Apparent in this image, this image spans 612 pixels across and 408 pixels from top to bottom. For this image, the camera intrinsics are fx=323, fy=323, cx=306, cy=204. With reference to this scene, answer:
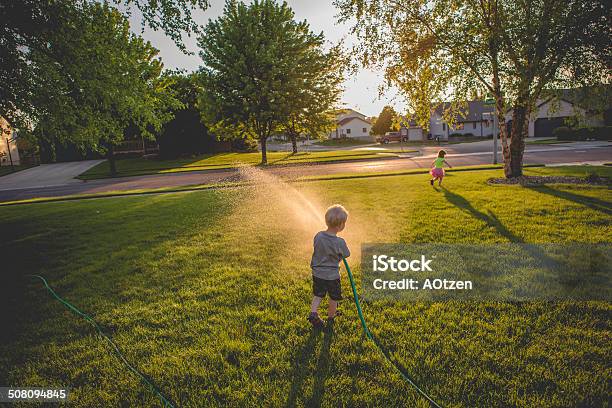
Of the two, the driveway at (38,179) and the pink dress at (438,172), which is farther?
the driveway at (38,179)

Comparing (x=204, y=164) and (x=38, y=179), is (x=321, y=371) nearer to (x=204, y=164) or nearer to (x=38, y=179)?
(x=204, y=164)

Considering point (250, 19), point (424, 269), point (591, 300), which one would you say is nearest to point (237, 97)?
point (250, 19)

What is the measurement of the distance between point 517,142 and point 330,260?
1169cm

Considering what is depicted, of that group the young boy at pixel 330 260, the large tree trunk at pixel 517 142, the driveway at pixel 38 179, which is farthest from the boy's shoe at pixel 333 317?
the driveway at pixel 38 179

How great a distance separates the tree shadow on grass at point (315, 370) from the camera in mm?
2609

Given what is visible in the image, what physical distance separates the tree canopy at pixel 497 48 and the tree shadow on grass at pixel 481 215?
3651 millimetres

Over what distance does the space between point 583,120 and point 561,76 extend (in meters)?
1.69

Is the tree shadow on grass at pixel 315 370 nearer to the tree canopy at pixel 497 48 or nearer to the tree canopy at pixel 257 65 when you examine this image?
the tree canopy at pixel 497 48

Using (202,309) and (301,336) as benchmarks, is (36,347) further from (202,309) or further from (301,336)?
(301,336)

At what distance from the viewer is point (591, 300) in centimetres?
381

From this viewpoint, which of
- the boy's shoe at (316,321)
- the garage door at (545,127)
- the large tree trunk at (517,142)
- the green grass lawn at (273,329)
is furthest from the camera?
the garage door at (545,127)

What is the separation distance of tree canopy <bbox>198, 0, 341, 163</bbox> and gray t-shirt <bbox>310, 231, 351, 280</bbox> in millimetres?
22132

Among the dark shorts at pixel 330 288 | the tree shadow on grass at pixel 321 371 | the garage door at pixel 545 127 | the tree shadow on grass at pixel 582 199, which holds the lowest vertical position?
the tree shadow on grass at pixel 321 371

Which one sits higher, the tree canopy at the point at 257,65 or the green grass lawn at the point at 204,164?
the tree canopy at the point at 257,65
